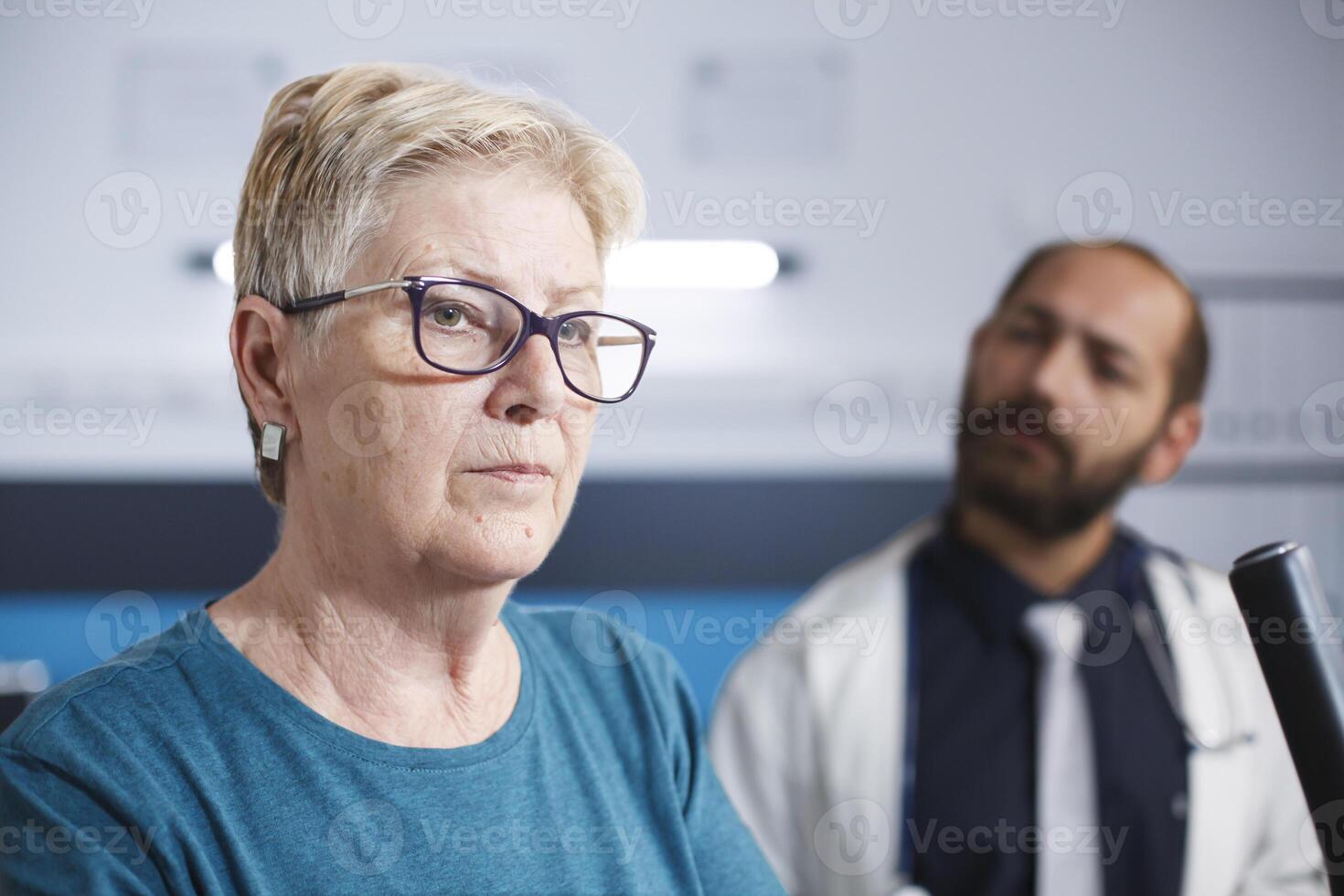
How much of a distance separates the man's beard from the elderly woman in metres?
1.09

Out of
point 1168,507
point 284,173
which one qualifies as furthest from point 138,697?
point 1168,507

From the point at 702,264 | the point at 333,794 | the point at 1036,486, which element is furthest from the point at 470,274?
the point at 1036,486

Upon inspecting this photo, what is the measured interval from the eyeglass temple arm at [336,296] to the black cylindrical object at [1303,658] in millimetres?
618

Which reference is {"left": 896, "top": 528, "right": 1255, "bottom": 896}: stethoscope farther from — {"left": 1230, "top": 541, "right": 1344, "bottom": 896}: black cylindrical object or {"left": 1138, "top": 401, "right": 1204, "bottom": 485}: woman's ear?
{"left": 1230, "top": 541, "right": 1344, "bottom": 896}: black cylindrical object

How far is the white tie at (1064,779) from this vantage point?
1696 millimetres

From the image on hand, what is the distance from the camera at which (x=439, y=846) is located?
81cm

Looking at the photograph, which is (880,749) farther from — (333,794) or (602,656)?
(333,794)

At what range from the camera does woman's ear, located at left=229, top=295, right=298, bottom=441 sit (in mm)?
884

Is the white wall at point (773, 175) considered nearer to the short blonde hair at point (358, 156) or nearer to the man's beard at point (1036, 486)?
the man's beard at point (1036, 486)

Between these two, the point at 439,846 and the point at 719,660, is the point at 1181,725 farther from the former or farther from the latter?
the point at 439,846

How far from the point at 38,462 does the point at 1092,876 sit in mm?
1901

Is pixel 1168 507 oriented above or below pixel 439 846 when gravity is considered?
above

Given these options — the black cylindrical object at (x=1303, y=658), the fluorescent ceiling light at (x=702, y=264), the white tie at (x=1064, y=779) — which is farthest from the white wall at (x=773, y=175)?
the black cylindrical object at (x=1303, y=658)

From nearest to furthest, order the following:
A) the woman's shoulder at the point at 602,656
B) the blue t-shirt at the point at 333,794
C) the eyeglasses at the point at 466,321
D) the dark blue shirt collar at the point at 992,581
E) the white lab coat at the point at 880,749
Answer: the blue t-shirt at the point at 333,794 < the eyeglasses at the point at 466,321 < the woman's shoulder at the point at 602,656 < the white lab coat at the point at 880,749 < the dark blue shirt collar at the point at 992,581
